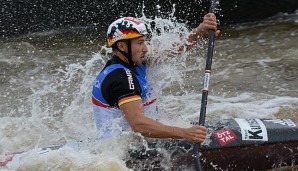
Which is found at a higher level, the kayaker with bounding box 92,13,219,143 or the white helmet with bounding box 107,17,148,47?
the white helmet with bounding box 107,17,148,47

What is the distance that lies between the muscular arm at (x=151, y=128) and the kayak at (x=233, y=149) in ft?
0.99

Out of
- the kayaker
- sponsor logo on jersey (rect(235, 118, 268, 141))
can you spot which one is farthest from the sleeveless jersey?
sponsor logo on jersey (rect(235, 118, 268, 141))

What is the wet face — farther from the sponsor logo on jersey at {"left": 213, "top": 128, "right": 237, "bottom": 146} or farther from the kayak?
the sponsor logo on jersey at {"left": 213, "top": 128, "right": 237, "bottom": 146}

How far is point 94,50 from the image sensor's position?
10086 mm

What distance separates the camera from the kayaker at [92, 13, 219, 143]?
4.02m

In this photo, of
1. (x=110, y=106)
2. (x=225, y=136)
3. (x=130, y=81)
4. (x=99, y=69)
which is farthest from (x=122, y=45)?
(x=99, y=69)

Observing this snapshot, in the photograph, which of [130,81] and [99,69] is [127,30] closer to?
[130,81]

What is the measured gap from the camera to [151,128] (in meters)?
4.00

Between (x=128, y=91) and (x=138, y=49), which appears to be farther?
(x=138, y=49)

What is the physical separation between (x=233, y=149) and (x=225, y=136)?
0.43 ft

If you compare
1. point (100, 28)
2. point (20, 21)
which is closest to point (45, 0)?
point (20, 21)

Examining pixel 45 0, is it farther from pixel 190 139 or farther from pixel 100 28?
pixel 190 139

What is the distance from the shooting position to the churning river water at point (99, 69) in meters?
4.56

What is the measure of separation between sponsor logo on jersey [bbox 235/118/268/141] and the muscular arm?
55 cm
